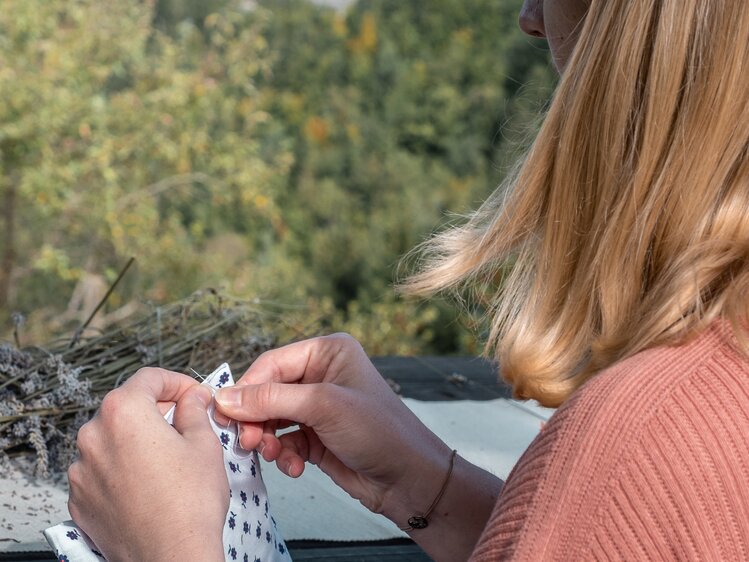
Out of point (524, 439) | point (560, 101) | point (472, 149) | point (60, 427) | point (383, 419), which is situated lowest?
point (472, 149)

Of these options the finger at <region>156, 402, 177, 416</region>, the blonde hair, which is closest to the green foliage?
the blonde hair

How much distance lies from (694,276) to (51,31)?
5671 millimetres

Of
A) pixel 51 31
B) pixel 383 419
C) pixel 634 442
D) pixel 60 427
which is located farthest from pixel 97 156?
pixel 634 442

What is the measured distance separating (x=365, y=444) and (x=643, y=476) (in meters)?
0.38

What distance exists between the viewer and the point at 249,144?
23.0ft

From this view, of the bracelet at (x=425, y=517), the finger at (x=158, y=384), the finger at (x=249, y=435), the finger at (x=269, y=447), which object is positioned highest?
the finger at (x=158, y=384)

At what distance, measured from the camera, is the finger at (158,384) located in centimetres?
75

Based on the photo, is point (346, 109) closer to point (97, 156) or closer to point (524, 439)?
point (97, 156)

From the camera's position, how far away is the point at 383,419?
2.90 ft

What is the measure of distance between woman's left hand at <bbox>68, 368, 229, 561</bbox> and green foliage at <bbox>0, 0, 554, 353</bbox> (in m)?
0.58

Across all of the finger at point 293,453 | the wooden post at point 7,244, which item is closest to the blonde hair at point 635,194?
the finger at point 293,453

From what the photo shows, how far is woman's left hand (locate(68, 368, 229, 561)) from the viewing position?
0.68 metres

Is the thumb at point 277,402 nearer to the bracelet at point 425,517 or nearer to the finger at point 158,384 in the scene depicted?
the finger at point 158,384

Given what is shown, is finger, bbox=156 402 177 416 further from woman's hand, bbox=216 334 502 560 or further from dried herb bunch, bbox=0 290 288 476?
dried herb bunch, bbox=0 290 288 476
